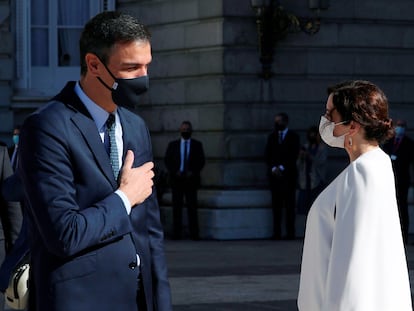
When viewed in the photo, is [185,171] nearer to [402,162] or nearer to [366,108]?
[402,162]

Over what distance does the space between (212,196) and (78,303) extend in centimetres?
1547

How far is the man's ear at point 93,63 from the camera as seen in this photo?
4810 millimetres

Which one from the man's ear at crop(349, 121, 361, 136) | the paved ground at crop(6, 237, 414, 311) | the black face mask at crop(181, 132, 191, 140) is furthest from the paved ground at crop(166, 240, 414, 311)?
the man's ear at crop(349, 121, 361, 136)

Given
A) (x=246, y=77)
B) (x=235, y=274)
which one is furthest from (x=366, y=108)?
(x=246, y=77)

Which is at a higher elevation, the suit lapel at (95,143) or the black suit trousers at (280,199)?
the suit lapel at (95,143)

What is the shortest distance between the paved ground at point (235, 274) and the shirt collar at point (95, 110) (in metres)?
6.97

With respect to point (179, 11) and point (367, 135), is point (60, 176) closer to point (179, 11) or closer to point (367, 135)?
point (367, 135)

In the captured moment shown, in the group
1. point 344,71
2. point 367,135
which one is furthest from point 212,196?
point 367,135

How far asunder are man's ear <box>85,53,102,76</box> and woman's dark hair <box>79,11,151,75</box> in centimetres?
3

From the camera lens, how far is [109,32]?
4738 millimetres

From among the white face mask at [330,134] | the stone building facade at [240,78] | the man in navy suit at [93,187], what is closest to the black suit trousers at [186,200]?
the stone building facade at [240,78]

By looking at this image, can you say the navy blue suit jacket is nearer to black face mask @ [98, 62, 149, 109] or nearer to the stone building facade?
black face mask @ [98, 62, 149, 109]

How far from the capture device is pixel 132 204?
15.6 feet

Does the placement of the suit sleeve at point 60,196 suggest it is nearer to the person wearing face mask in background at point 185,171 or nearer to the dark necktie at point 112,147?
the dark necktie at point 112,147
